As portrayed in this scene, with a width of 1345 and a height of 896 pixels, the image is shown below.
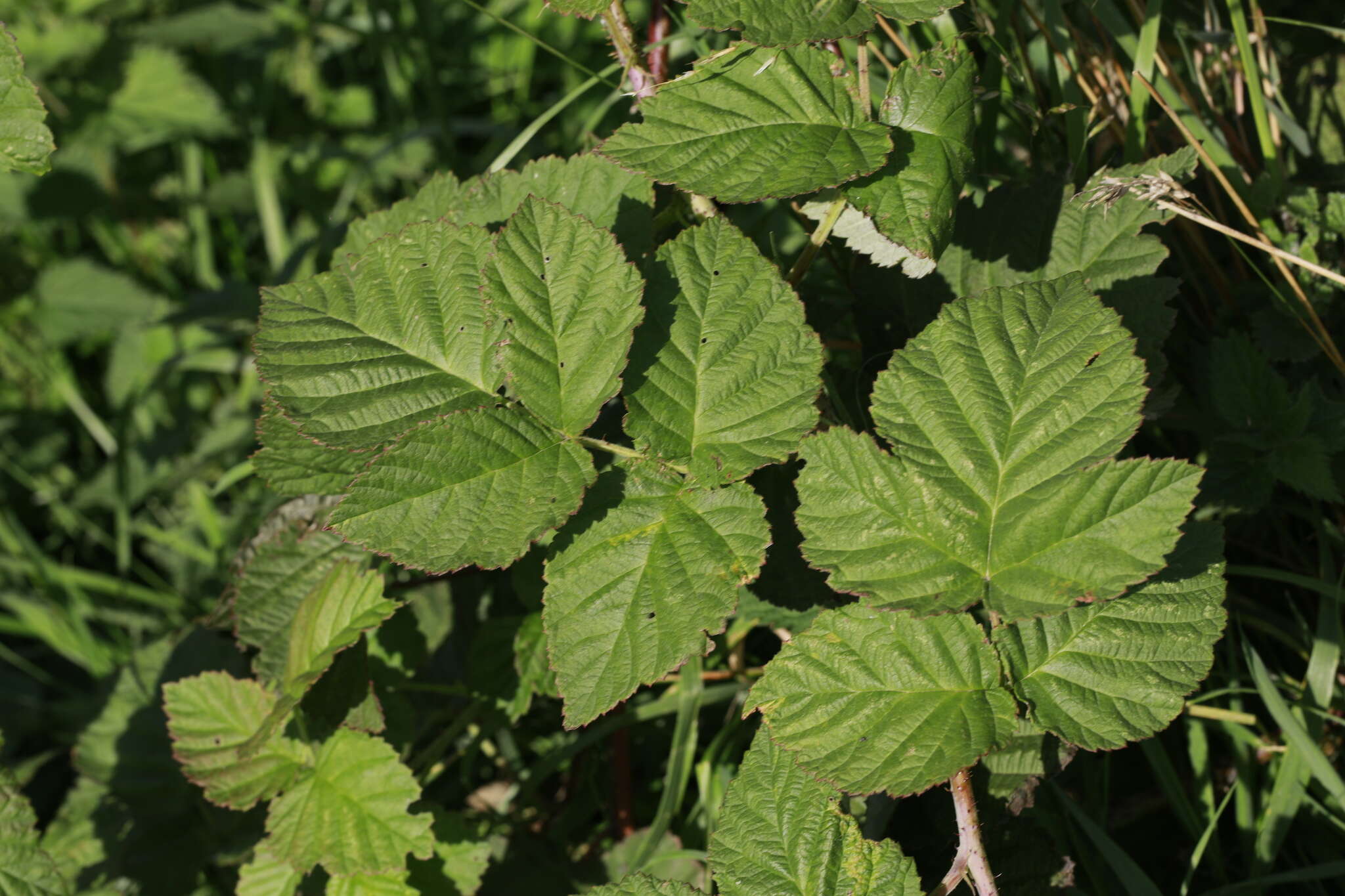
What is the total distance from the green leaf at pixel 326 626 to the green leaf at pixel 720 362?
19.8 inches

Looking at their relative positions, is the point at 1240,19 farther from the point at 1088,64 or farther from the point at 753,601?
the point at 753,601

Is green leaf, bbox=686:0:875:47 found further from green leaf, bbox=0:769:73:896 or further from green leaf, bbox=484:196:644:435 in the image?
green leaf, bbox=0:769:73:896

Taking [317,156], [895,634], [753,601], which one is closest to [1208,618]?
[895,634]

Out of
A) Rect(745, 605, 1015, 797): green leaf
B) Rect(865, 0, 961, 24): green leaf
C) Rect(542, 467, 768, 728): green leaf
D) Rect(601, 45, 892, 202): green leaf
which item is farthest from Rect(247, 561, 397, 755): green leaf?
Rect(865, 0, 961, 24): green leaf

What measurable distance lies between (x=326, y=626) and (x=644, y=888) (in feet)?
2.11

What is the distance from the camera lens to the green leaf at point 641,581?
4.06 feet

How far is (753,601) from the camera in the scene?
1.61 metres

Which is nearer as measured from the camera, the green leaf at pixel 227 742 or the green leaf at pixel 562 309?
the green leaf at pixel 562 309

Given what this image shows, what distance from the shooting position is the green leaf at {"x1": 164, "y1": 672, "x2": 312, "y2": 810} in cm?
165

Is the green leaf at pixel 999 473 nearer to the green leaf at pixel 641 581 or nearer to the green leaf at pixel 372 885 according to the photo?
the green leaf at pixel 641 581

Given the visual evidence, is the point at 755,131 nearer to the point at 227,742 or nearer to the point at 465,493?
the point at 465,493

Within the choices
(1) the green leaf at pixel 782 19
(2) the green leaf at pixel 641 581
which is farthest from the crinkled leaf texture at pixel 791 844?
(1) the green leaf at pixel 782 19

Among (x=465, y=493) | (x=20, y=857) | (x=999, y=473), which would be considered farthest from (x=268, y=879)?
(x=999, y=473)

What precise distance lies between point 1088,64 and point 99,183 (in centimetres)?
342
